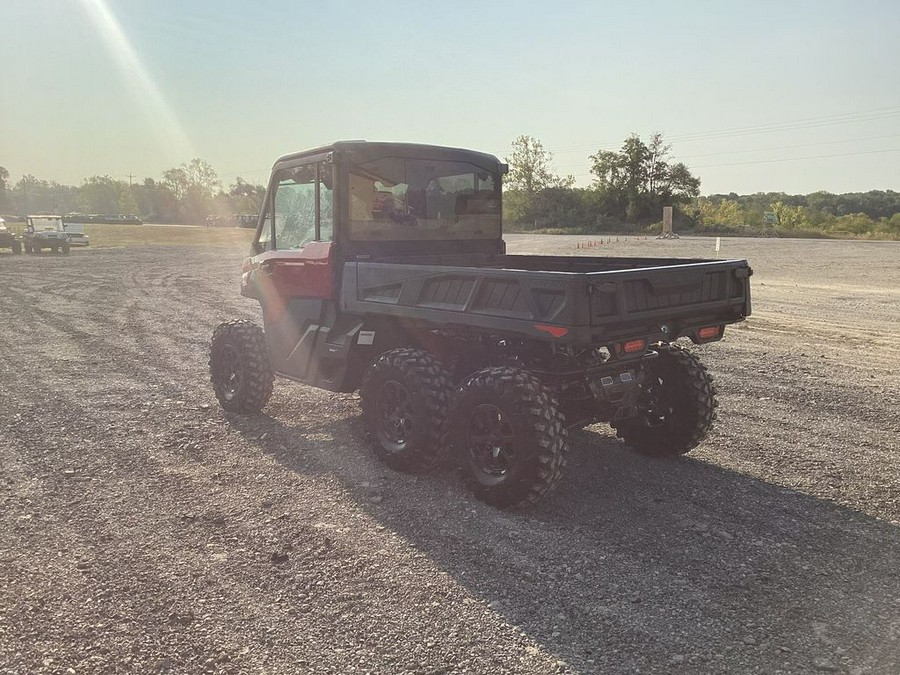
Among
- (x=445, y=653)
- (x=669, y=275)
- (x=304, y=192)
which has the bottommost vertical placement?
(x=445, y=653)

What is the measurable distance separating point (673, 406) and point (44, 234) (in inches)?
1378

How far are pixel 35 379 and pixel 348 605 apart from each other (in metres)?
6.51

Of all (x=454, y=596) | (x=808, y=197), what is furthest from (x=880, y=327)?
(x=808, y=197)

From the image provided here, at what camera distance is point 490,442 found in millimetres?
4301

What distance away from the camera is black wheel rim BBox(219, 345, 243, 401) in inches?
248

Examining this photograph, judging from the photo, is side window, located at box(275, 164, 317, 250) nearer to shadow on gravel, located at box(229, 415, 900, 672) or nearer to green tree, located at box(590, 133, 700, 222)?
shadow on gravel, located at box(229, 415, 900, 672)

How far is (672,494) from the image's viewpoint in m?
4.54

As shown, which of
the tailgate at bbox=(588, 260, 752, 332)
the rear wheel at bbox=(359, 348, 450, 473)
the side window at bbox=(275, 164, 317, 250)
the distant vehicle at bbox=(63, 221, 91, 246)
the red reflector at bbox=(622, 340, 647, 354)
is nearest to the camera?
the tailgate at bbox=(588, 260, 752, 332)

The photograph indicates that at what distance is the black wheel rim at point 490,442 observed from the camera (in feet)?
13.8

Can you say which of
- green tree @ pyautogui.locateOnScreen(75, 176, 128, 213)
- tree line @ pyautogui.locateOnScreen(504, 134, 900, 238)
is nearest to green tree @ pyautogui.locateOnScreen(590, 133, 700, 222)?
tree line @ pyautogui.locateOnScreen(504, 134, 900, 238)

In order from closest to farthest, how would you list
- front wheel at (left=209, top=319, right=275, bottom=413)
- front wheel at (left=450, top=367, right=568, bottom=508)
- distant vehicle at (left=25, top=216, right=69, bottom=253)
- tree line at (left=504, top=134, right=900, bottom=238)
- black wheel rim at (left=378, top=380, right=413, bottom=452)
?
front wheel at (left=450, top=367, right=568, bottom=508)
black wheel rim at (left=378, top=380, right=413, bottom=452)
front wheel at (left=209, top=319, right=275, bottom=413)
distant vehicle at (left=25, top=216, right=69, bottom=253)
tree line at (left=504, top=134, right=900, bottom=238)

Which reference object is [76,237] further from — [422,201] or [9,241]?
[422,201]

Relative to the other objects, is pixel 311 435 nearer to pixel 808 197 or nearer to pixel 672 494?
pixel 672 494

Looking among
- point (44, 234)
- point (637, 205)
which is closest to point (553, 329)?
point (44, 234)
